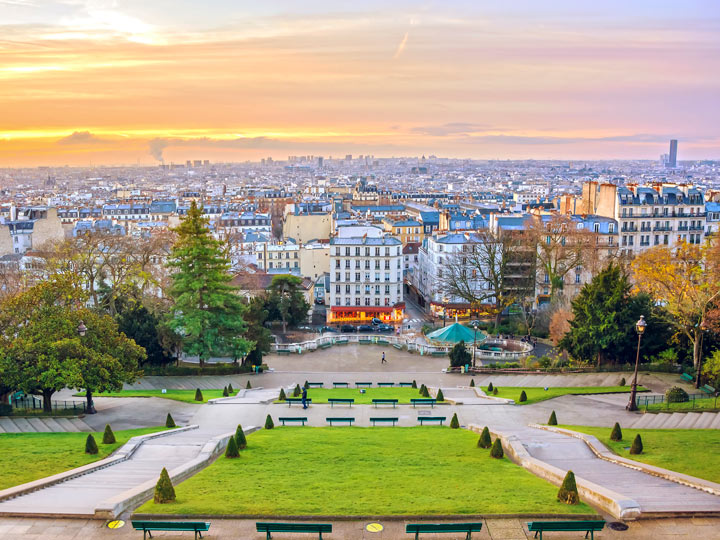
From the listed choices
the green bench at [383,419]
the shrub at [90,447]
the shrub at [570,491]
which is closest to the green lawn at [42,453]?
the shrub at [90,447]

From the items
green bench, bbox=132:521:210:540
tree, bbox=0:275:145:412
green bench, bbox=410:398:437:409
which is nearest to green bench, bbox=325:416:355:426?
green bench, bbox=410:398:437:409

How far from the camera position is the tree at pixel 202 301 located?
43.8m

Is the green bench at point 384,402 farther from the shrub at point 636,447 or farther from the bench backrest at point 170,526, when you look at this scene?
the bench backrest at point 170,526

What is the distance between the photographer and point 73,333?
102 ft

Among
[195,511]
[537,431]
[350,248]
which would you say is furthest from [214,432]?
[350,248]

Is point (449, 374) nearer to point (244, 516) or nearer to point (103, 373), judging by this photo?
point (103, 373)

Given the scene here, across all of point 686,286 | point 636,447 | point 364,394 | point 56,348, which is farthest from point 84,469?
point 686,286

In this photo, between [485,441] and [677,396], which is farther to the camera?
[677,396]

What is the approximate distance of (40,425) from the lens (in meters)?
29.2

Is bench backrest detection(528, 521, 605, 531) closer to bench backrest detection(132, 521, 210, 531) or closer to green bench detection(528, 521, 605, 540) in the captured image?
green bench detection(528, 521, 605, 540)

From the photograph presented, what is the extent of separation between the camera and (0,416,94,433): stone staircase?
93.8 feet

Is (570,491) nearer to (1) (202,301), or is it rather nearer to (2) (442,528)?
(2) (442,528)

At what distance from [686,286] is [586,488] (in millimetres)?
25603

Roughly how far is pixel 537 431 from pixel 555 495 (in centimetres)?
1037
